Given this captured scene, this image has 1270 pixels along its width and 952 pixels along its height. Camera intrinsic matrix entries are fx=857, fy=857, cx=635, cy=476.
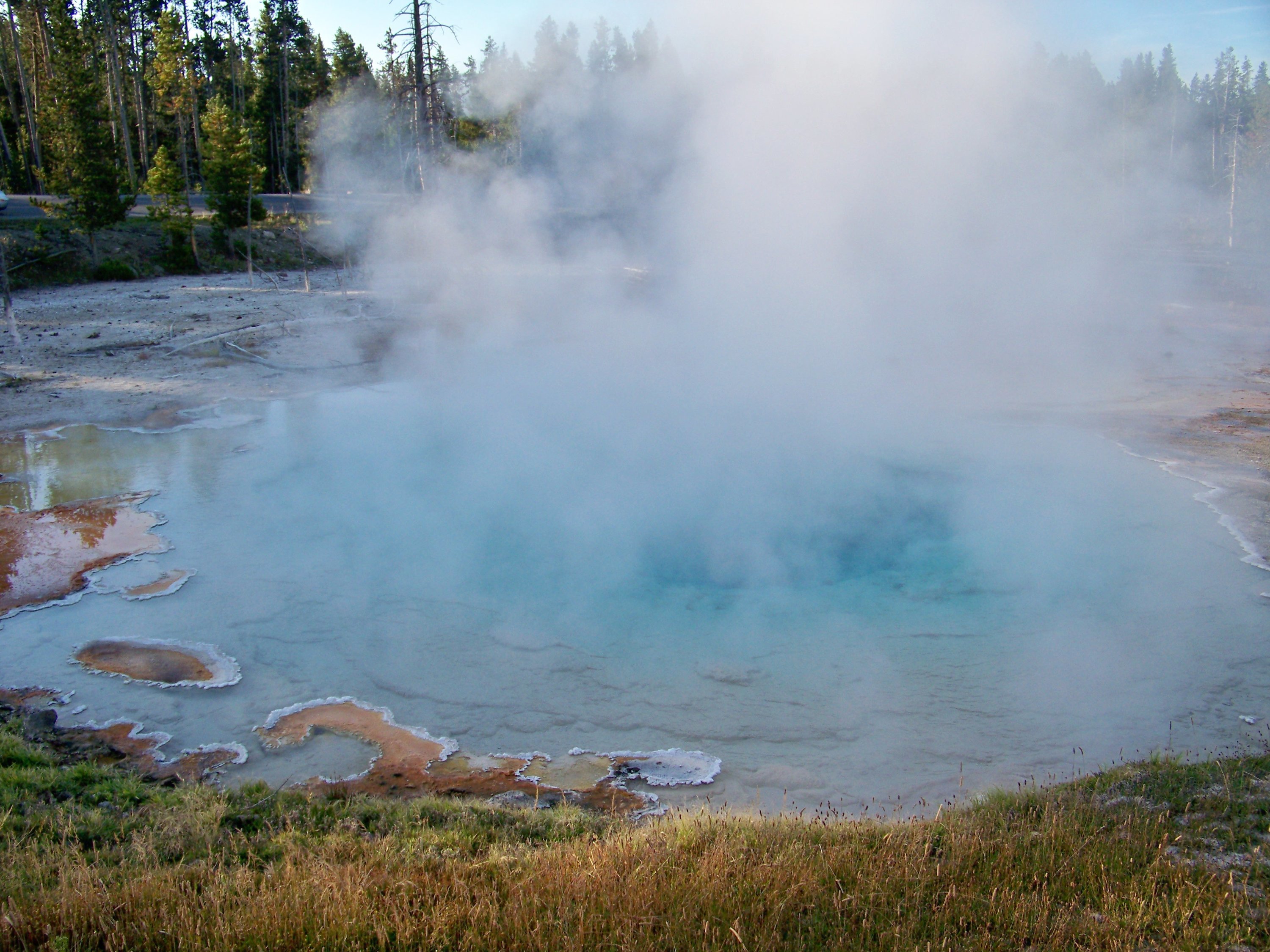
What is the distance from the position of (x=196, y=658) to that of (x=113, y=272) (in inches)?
627

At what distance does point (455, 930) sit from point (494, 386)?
402 inches

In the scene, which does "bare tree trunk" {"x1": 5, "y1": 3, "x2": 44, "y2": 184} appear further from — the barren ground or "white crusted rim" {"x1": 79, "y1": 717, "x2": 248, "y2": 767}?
"white crusted rim" {"x1": 79, "y1": 717, "x2": 248, "y2": 767}

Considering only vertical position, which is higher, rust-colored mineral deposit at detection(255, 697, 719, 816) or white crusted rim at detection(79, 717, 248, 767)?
white crusted rim at detection(79, 717, 248, 767)

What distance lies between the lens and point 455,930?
96.0 inches

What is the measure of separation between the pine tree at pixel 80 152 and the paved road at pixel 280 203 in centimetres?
125

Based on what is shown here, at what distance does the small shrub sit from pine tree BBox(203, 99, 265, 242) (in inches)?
96.6

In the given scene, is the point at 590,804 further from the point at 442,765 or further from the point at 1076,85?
the point at 1076,85

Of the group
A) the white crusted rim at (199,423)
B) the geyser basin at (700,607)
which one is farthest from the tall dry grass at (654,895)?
the white crusted rim at (199,423)

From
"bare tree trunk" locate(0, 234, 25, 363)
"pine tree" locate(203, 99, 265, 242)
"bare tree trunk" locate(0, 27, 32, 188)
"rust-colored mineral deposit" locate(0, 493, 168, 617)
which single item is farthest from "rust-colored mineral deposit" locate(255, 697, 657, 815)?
"bare tree trunk" locate(0, 27, 32, 188)

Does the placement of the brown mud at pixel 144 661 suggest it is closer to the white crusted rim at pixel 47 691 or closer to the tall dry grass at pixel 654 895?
the white crusted rim at pixel 47 691

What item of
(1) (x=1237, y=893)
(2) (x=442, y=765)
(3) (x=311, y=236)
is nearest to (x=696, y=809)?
(2) (x=442, y=765)

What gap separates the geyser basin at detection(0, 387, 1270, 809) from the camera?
15.6 feet

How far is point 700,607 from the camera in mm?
6156

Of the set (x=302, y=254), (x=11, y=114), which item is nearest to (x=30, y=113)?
(x=11, y=114)
